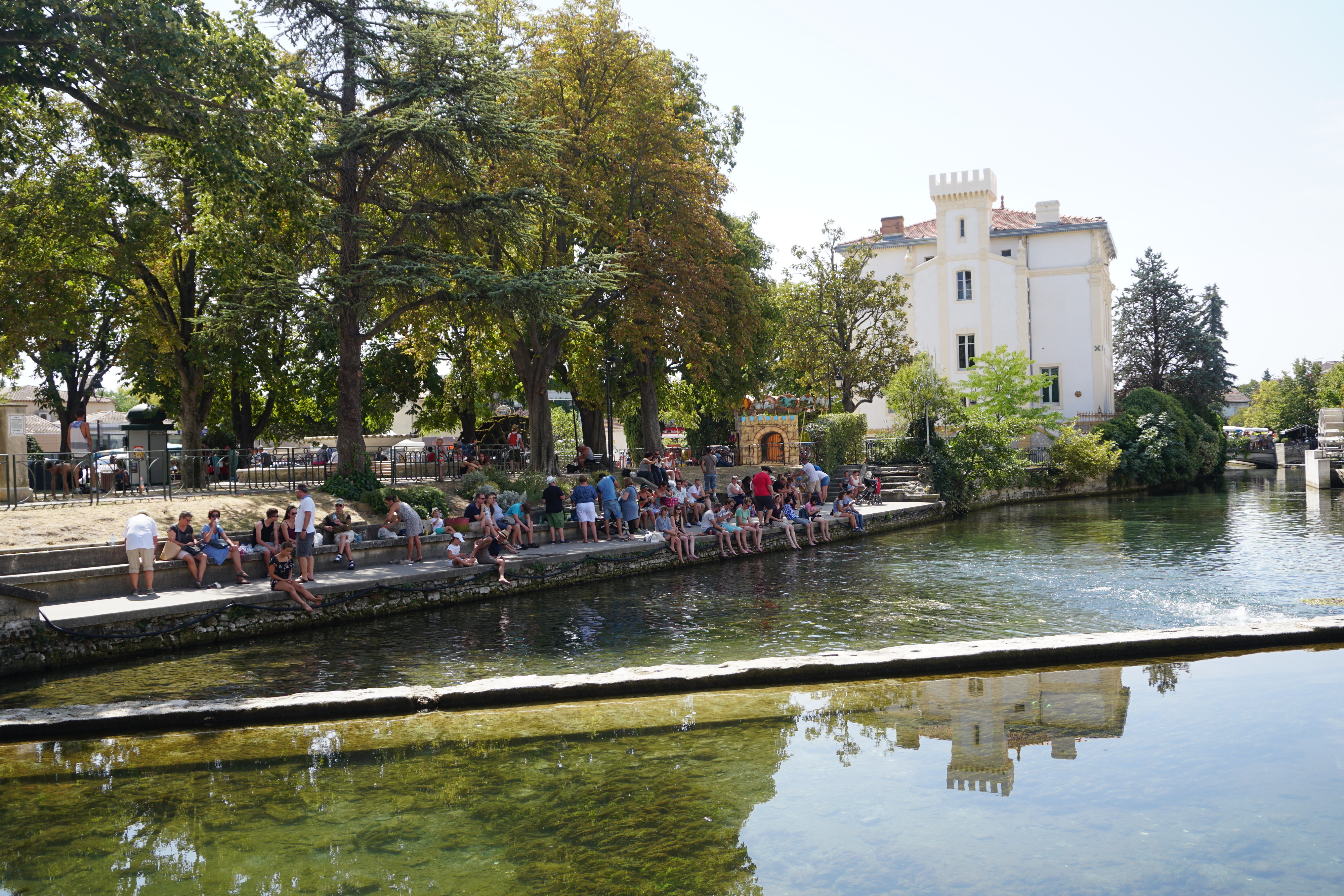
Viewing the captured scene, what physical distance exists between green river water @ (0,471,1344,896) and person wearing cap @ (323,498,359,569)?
11.7 ft

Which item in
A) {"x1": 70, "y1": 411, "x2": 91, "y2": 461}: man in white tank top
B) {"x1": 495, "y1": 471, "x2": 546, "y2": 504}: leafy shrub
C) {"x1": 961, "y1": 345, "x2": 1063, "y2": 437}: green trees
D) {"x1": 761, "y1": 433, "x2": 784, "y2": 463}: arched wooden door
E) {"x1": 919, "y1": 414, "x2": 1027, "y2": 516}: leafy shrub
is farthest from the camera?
{"x1": 961, "y1": 345, "x2": 1063, "y2": 437}: green trees

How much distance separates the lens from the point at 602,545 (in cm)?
1769

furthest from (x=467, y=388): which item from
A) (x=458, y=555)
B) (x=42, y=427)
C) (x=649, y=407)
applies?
(x=42, y=427)

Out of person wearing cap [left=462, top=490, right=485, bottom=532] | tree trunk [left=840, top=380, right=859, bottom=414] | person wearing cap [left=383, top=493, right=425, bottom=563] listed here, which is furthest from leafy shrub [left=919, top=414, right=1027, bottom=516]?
person wearing cap [left=383, top=493, right=425, bottom=563]

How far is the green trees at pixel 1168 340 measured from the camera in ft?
161

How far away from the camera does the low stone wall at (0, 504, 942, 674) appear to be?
1013 cm

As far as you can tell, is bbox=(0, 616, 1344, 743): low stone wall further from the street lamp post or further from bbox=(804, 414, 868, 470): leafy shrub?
bbox=(804, 414, 868, 470): leafy shrub

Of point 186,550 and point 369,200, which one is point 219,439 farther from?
point 186,550

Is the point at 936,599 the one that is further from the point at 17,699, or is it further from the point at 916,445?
the point at 916,445

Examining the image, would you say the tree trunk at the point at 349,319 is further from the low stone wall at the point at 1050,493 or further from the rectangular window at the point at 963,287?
the rectangular window at the point at 963,287

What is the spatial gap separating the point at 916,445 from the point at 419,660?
2765 cm

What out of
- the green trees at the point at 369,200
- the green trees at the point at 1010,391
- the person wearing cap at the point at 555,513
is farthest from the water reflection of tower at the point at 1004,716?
the green trees at the point at 1010,391

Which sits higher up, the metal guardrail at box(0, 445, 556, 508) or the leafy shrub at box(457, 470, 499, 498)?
the metal guardrail at box(0, 445, 556, 508)

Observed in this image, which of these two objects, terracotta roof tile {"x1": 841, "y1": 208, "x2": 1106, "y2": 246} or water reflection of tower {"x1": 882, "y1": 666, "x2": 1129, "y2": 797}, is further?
terracotta roof tile {"x1": 841, "y1": 208, "x2": 1106, "y2": 246}
